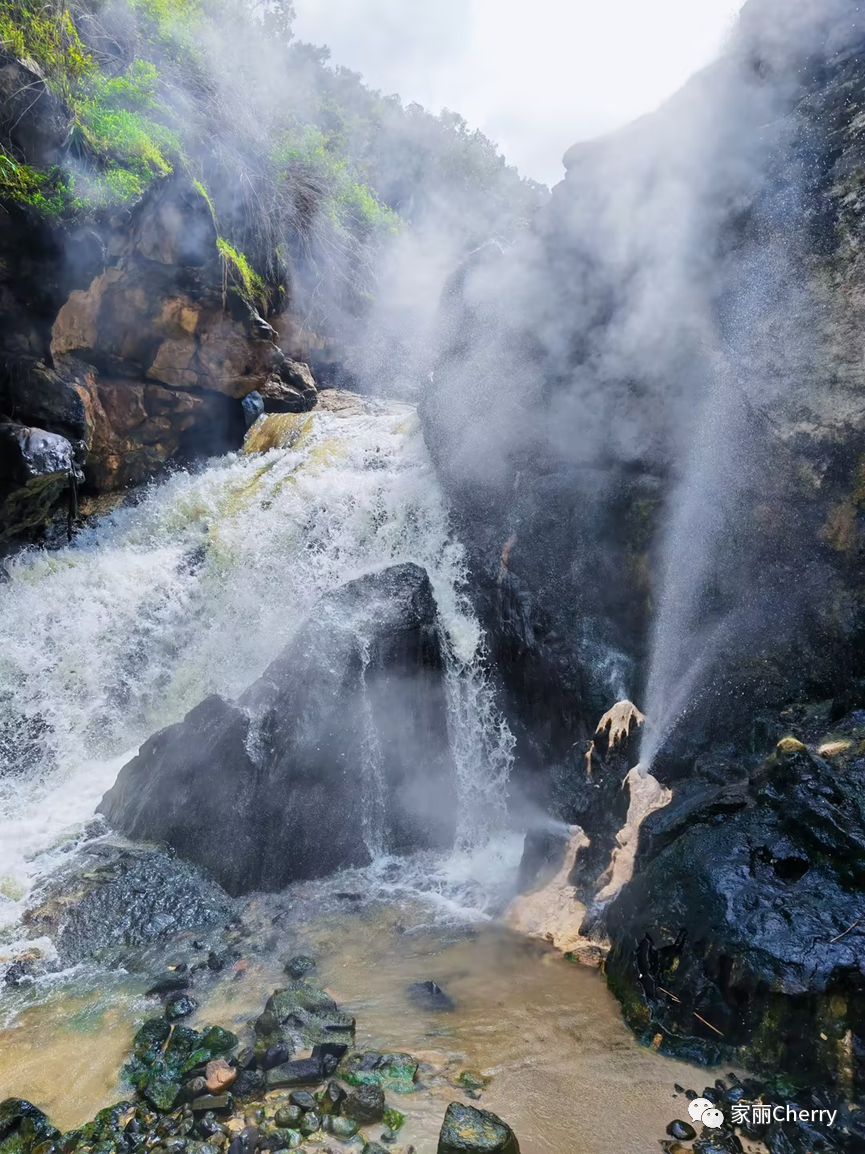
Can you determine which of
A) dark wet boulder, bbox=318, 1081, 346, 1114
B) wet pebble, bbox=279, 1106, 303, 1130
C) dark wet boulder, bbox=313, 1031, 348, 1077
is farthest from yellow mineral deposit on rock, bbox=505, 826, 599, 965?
wet pebble, bbox=279, 1106, 303, 1130

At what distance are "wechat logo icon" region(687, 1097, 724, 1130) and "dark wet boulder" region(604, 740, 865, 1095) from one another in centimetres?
31

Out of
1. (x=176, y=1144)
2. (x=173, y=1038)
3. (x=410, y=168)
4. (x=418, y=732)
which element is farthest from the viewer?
(x=410, y=168)

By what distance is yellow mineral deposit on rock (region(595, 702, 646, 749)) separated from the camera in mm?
5418

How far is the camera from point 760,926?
336 centimetres

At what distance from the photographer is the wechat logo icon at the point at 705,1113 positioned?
2717 mm

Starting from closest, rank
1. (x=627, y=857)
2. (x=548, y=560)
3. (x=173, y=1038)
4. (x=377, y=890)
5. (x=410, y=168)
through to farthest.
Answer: (x=173, y=1038) → (x=627, y=857) → (x=377, y=890) → (x=548, y=560) → (x=410, y=168)

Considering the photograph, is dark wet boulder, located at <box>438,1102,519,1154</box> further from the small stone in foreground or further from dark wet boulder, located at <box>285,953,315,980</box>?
dark wet boulder, located at <box>285,953,315,980</box>

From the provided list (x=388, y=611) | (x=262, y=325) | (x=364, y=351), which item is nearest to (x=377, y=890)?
(x=388, y=611)

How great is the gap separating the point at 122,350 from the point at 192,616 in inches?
192

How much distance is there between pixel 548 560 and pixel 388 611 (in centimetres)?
175

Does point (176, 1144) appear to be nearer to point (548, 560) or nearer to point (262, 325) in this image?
point (548, 560)

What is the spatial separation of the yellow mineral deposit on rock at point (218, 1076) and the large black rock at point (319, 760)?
226cm

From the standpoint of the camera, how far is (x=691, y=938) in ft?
11.5

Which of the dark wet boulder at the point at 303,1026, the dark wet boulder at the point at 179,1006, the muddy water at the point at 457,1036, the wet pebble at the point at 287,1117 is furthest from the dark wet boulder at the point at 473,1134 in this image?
the dark wet boulder at the point at 179,1006
